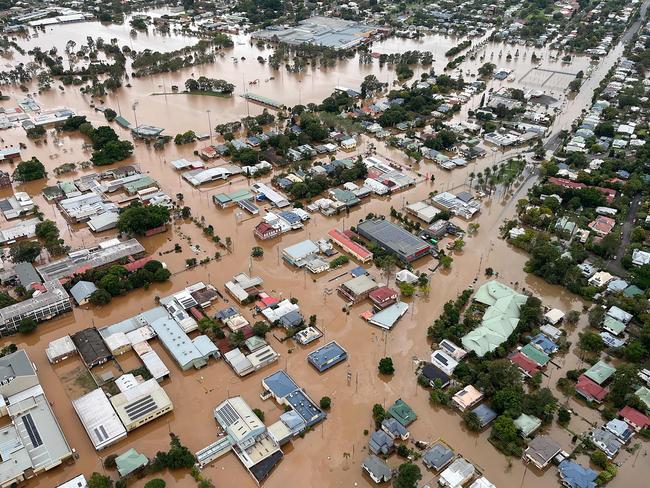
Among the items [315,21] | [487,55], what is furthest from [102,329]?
[315,21]

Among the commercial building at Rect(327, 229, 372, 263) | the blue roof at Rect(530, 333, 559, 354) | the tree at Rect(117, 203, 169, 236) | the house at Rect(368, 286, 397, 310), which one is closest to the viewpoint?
the blue roof at Rect(530, 333, 559, 354)

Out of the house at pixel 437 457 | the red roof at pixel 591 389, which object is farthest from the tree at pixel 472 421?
the red roof at pixel 591 389

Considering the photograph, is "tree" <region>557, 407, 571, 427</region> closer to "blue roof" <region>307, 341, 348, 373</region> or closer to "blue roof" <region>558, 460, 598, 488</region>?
"blue roof" <region>558, 460, 598, 488</region>

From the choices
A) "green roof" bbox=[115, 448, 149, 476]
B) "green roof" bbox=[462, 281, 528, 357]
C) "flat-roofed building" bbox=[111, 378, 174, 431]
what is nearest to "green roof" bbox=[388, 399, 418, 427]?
"green roof" bbox=[462, 281, 528, 357]

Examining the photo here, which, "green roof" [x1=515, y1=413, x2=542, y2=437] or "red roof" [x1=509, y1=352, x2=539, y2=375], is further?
"red roof" [x1=509, y1=352, x2=539, y2=375]

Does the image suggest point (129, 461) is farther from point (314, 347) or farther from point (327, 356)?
point (314, 347)

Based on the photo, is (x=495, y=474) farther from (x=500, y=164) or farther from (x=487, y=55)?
(x=487, y=55)
